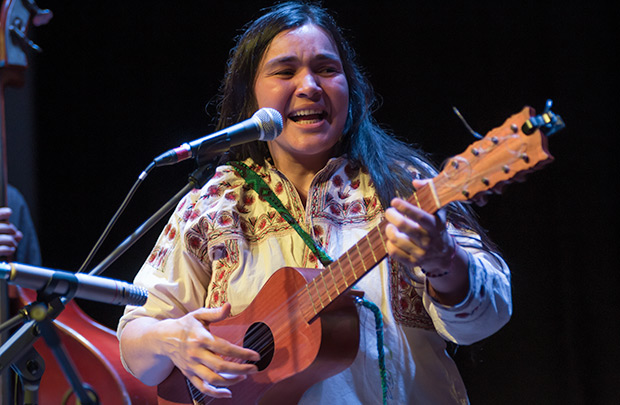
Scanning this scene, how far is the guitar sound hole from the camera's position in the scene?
157 centimetres

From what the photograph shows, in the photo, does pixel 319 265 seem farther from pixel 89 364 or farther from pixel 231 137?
pixel 89 364

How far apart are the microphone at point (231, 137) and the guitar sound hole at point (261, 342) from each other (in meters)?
0.49

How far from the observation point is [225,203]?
180cm

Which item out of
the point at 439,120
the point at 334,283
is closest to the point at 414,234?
the point at 334,283

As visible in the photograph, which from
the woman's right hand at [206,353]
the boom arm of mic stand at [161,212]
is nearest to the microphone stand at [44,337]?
the boom arm of mic stand at [161,212]

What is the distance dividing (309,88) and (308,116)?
0.09 metres

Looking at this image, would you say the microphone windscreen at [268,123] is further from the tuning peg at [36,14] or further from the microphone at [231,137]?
the tuning peg at [36,14]

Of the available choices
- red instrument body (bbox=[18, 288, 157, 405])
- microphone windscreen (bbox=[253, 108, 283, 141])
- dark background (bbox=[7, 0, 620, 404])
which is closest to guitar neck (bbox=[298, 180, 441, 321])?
microphone windscreen (bbox=[253, 108, 283, 141])

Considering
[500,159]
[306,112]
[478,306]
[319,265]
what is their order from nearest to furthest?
[500,159] < [478,306] < [319,265] < [306,112]

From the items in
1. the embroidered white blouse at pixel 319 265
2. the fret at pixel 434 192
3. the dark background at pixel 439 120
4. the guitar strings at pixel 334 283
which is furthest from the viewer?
the dark background at pixel 439 120

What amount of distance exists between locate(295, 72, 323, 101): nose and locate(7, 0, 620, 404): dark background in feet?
2.35

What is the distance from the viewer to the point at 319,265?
1660mm

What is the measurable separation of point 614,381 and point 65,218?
2.64 metres

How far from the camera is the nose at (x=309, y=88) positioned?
1.74m
